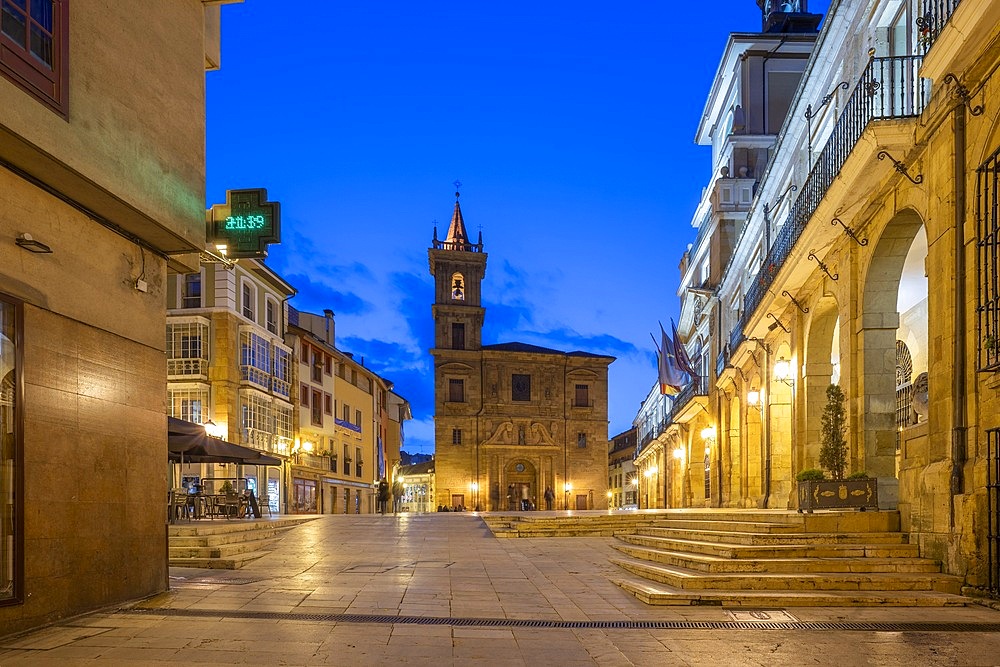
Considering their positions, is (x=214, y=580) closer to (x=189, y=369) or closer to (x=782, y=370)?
(x=782, y=370)

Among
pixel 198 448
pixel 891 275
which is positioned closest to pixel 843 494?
pixel 891 275

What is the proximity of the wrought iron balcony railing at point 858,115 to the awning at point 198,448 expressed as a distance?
40.2ft

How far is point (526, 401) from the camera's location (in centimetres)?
A: 6366

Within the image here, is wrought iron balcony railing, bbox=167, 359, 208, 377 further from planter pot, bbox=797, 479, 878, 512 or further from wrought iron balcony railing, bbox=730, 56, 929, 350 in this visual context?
planter pot, bbox=797, 479, 878, 512

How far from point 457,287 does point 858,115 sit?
173 ft

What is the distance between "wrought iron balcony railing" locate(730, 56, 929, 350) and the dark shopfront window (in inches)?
408

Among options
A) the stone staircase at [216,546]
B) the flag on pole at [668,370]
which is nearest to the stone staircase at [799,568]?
the stone staircase at [216,546]

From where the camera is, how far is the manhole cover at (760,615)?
8.30 meters

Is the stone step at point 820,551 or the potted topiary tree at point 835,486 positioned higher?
the potted topiary tree at point 835,486

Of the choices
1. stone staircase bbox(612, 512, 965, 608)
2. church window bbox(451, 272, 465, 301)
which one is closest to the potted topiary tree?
stone staircase bbox(612, 512, 965, 608)

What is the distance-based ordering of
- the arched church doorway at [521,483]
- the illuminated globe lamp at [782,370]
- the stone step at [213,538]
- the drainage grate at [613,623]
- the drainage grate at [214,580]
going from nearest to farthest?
the drainage grate at [613,623], the drainage grate at [214,580], the stone step at [213,538], the illuminated globe lamp at [782,370], the arched church doorway at [521,483]

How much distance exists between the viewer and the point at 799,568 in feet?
34.9

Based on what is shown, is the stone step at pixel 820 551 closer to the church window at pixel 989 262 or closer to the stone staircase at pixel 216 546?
the church window at pixel 989 262

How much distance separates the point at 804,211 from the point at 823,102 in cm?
256
